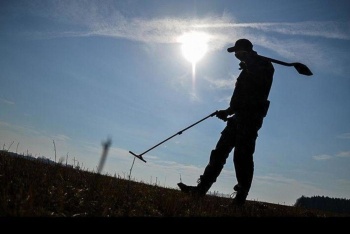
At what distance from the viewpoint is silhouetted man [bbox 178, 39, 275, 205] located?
239 inches

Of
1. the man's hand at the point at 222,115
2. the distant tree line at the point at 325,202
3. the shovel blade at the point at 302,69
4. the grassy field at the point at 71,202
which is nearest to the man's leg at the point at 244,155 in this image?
the man's hand at the point at 222,115

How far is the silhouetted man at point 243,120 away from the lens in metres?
Answer: 6.07

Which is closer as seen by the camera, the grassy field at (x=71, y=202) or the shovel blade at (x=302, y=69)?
the grassy field at (x=71, y=202)

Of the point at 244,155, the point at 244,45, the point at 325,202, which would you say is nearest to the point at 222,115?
the point at 244,155

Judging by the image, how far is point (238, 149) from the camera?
619 centimetres

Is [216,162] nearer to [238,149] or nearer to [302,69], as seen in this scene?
[238,149]

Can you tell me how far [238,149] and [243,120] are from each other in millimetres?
637

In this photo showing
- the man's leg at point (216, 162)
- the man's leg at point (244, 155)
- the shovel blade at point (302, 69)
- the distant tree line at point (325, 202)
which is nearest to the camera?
the man's leg at point (244, 155)

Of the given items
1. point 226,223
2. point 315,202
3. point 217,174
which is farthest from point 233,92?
point 315,202

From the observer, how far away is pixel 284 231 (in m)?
2.42

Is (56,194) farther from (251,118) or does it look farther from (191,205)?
(251,118)

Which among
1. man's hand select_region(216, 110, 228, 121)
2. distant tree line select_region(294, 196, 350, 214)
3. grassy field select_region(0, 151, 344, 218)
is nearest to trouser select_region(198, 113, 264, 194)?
man's hand select_region(216, 110, 228, 121)

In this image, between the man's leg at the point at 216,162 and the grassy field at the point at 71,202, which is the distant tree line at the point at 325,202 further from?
the grassy field at the point at 71,202

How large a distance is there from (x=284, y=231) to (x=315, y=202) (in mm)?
157057
